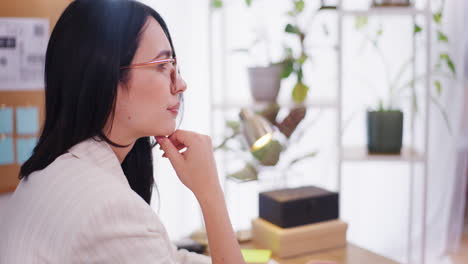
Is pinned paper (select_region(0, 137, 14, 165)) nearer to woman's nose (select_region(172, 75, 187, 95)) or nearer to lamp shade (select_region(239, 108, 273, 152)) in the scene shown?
lamp shade (select_region(239, 108, 273, 152))

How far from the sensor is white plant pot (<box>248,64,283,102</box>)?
1.93 metres

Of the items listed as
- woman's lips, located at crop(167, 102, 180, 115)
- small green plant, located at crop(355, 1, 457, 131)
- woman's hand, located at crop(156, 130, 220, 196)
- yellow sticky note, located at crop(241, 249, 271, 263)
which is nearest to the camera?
woman's lips, located at crop(167, 102, 180, 115)

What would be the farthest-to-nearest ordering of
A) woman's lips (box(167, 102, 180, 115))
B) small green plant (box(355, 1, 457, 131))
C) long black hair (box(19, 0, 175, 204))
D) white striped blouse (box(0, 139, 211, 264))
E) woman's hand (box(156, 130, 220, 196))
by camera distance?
1. small green plant (box(355, 1, 457, 131))
2. woman's hand (box(156, 130, 220, 196))
3. woman's lips (box(167, 102, 180, 115))
4. long black hair (box(19, 0, 175, 204))
5. white striped blouse (box(0, 139, 211, 264))

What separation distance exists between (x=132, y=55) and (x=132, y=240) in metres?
0.37

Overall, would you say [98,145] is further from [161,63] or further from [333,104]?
[333,104]

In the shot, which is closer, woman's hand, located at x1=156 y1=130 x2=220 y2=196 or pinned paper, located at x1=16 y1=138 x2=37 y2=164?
woman's hand, located at x1=156 y1=130 x2=220 y2=196

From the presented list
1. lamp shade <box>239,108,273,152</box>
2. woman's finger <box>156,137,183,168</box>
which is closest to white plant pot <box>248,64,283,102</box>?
lamp shade <box>239,108,273,152</box>

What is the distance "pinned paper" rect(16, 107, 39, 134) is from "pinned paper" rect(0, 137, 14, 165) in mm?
51

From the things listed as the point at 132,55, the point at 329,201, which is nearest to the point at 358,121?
the point at 329,201

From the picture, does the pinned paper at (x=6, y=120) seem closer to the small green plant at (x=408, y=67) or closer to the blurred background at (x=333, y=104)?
the blurred background at (x=333, y=104)

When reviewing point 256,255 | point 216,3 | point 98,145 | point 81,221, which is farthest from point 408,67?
point 81,221

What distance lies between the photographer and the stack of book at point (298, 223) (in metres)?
1.57

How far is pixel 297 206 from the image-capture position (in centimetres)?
161

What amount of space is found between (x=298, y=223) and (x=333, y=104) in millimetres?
532
